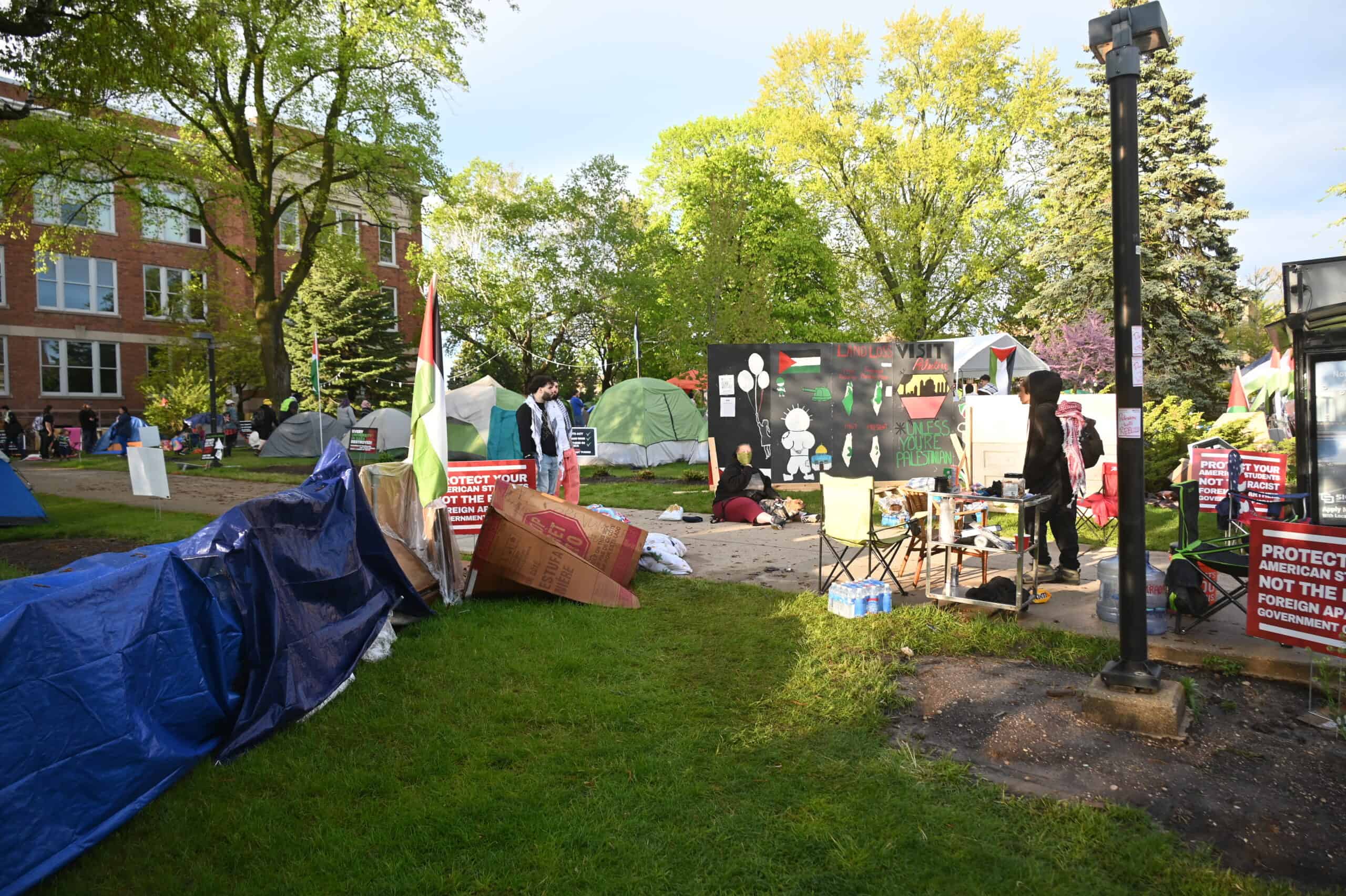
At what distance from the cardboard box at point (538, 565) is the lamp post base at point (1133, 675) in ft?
11.5

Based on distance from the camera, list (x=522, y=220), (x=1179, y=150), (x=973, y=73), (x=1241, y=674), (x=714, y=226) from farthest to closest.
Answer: (x=522, y=220) → (x=973, y=73) → (x=714, y=226) → (x=1179, y=150) → (x=1241, y=674)

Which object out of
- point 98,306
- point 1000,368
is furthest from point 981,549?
point 98,306

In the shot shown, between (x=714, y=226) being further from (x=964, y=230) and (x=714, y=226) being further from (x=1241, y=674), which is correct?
(x=1241, y=674)

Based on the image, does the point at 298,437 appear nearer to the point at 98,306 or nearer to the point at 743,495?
the point at 98,306

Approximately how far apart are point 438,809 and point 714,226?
23790 mm

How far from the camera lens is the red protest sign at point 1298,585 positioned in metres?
4.39

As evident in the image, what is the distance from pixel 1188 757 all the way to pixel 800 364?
10.5 m

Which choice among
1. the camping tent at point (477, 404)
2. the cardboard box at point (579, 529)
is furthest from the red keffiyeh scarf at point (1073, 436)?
the camping tent at point (477, 404)

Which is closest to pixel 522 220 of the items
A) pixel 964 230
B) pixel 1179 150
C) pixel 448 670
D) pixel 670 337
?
pixel 670 337

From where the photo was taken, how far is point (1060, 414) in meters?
8.76

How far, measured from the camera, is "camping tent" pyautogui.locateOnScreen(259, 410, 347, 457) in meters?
23.1

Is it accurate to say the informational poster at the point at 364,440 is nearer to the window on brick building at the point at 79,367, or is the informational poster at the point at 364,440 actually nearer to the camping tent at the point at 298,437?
the camping tent at the point at 298,437

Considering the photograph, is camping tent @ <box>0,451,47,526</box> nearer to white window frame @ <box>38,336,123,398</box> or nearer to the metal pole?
the metal pole

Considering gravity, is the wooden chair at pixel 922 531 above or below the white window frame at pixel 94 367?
below
